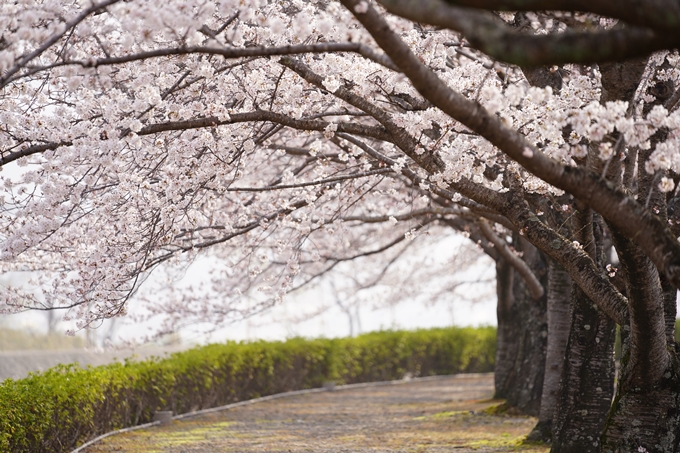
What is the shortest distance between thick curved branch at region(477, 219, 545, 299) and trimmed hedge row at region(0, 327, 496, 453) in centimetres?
504

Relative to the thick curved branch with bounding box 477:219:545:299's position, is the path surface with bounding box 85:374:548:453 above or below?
below

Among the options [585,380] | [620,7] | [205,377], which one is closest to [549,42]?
[620,7]

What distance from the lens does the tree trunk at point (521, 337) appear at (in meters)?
11.1

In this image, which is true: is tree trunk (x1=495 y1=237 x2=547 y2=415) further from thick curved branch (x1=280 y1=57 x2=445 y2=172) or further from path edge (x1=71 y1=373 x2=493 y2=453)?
thick curved branch (x1=280 y1=57 x2=445 y2=172)

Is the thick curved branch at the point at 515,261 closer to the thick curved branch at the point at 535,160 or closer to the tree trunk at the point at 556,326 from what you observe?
the tree trunk at the point at 556,326

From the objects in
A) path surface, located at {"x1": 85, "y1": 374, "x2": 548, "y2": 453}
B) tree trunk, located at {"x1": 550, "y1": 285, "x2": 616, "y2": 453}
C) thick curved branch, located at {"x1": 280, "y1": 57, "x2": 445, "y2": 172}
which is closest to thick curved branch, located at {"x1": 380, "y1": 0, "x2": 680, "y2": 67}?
thick curved branch, located at {"x1": 280, "y1": 57, "x2": 445, "y2": 172}

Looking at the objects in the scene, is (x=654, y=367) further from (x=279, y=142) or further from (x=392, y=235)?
(x=392, y=235)

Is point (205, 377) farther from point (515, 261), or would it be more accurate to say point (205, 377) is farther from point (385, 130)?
point (385, 130)

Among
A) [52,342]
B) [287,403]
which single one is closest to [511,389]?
[287,403]

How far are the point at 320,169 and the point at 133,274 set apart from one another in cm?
240

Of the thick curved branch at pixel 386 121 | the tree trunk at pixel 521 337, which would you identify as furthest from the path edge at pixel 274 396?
the thick curved branch at pixel 386 121

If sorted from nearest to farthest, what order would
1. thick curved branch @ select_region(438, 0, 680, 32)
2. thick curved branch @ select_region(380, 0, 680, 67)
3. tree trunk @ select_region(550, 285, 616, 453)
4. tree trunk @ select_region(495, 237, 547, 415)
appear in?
thick curved branch @ select_region(438, 0, 680, 32) → thick curved branch @ select_region(380, 0, 680, 67) → tree trunk @ select_region(550, 285, 616, 453) → tree trunk @ select_region(495, 237, 547, 415)

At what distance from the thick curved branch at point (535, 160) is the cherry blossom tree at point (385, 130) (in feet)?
0.04

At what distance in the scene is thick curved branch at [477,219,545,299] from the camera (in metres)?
10.3
